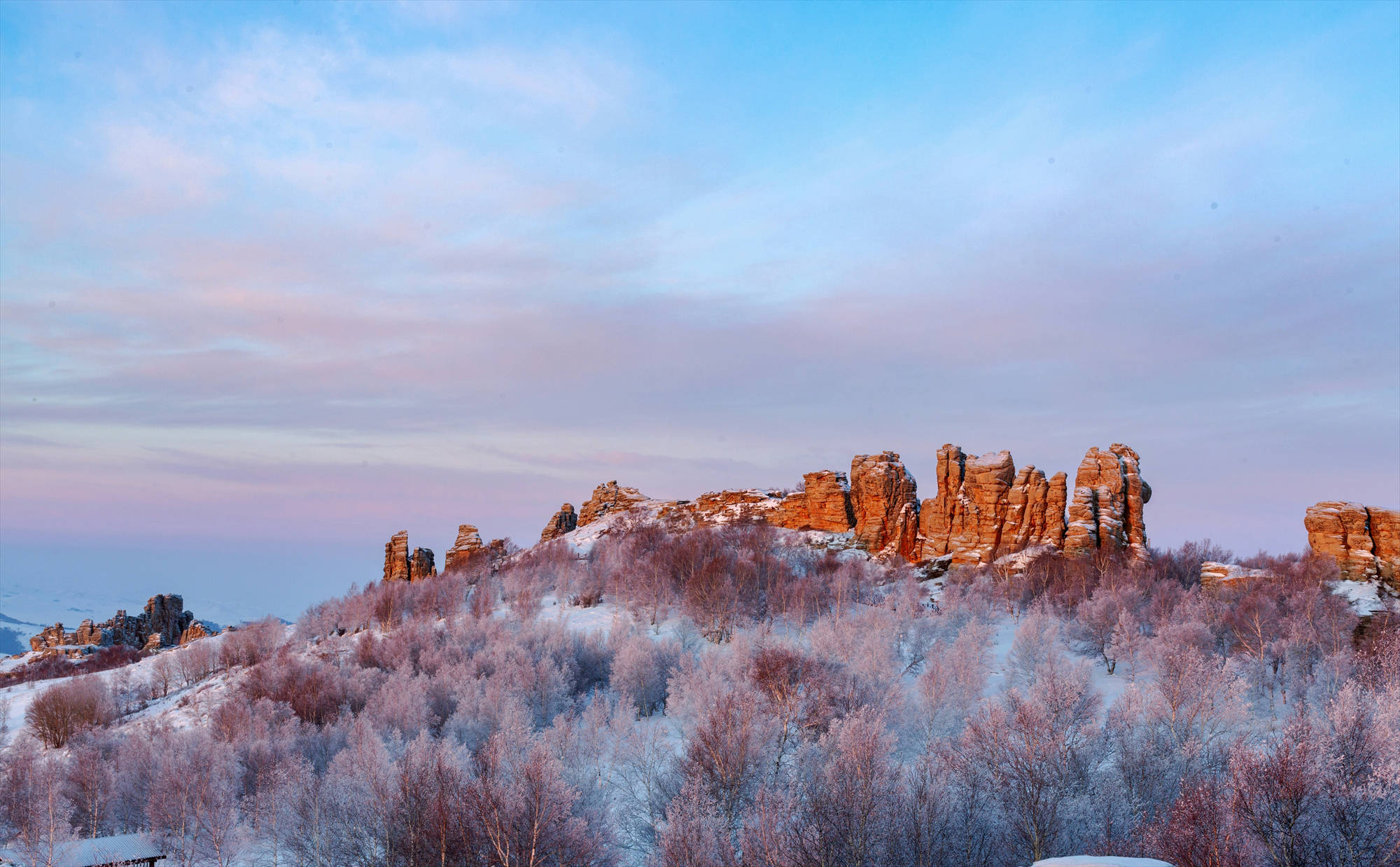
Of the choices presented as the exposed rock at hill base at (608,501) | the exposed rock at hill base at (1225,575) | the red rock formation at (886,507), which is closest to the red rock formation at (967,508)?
the red rock formation at (886,507)

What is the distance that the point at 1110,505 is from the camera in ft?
313

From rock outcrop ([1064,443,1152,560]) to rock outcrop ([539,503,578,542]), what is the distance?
9119 centimetres

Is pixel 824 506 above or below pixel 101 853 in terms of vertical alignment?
above

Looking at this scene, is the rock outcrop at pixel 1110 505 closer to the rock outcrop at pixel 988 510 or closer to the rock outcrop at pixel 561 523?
the rock outcrop at pixel 988 510

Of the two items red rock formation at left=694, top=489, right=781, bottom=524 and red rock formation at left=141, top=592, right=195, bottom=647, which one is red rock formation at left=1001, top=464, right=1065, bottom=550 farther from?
red rock formation at left=141, top=592, right=195, bottom=647

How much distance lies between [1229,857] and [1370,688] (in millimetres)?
27267

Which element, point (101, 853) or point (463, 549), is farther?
point (463, 549)

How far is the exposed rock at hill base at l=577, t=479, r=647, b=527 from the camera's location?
155 m

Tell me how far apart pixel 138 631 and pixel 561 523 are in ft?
268

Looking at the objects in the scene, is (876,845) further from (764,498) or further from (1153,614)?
(764,498)

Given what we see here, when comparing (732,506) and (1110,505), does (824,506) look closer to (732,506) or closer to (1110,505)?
(732,506)

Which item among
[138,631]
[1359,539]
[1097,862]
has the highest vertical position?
[1359,539]

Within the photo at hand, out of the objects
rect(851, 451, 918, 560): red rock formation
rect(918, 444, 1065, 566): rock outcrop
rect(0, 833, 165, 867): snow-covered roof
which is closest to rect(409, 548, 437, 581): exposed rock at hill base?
rect(851, 451, 918, 560): red rock formation

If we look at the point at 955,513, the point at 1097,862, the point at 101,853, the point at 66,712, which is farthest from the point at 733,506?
the point at 1097,862
